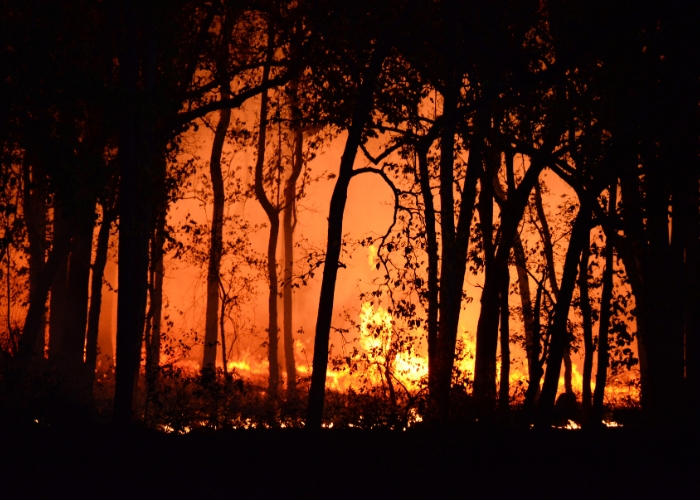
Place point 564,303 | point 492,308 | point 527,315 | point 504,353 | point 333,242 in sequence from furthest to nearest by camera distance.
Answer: point 527,315
point 504,353
point 492,308
point 333,242
point 564,303

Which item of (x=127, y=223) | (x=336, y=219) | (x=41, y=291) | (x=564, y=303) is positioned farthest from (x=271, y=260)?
(x=564, y=303)

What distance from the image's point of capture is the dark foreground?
330 inches

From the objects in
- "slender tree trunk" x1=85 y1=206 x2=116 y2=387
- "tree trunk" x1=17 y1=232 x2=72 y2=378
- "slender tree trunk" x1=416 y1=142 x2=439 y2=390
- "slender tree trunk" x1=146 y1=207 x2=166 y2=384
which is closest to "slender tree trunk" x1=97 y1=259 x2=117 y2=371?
"slender tree trunk" x1=146 y1=207 x2=166 y2=384

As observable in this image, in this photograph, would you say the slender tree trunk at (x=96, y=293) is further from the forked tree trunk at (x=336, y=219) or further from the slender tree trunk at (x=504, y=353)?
the slender tree trunk at (x=504, y=353)

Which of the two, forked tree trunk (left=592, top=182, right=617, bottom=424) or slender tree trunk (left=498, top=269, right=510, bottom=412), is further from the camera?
slender tree trunk (left=498, top=269, right=510, bottom=412)

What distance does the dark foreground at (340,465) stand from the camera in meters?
8.39

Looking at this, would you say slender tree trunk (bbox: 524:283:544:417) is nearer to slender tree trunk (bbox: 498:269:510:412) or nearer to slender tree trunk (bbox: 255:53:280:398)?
slender tree trunk (bbox: 498:269:510:412)

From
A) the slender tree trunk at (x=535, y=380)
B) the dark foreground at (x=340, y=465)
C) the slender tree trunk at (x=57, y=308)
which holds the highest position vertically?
the slender tree trunk at (x=57, y=308)

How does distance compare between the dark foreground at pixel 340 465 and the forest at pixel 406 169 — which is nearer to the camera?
the dark foreground at pixel 340 465

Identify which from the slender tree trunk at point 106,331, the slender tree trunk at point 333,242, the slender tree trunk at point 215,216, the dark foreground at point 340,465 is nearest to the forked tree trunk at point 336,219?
the slender tree trunk at point 333,242

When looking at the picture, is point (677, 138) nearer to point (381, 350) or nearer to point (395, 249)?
point (395, 249)

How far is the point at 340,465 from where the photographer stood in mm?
9242

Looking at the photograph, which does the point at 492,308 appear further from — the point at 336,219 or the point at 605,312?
the point at 336,219

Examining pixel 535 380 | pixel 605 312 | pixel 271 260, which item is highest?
pixel 271 260
